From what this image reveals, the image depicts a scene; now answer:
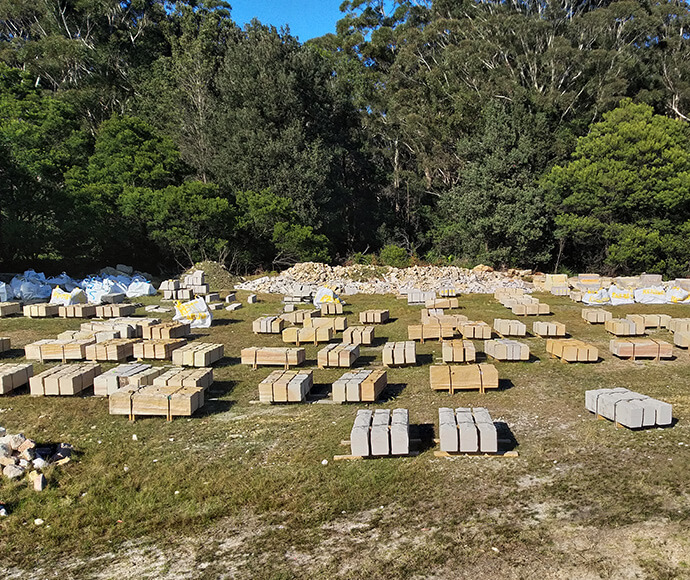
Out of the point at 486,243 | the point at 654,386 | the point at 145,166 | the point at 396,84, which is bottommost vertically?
the point at 654,386

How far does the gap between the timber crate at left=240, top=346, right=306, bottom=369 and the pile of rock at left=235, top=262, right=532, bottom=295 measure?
12098 mm

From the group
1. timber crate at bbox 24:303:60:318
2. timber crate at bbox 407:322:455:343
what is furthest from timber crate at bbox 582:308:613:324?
timber crate at bbox 24:303:60:318

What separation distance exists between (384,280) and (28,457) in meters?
23.4

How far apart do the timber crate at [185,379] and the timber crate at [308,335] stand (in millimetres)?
4834

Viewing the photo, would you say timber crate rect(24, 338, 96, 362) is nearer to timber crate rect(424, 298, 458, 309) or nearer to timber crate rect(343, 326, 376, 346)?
timber crate rect(343, 326, 376, 346)

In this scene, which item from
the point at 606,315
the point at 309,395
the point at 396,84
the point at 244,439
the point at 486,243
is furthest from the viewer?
the point at 396,84

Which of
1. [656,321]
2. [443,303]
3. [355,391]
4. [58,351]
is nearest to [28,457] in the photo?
[355,391]

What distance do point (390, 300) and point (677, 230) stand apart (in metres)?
19.1

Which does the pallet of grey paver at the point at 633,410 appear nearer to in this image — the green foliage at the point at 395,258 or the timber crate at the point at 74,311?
the timber crate at the point at 74,311

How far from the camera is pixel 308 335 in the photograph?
691 inches

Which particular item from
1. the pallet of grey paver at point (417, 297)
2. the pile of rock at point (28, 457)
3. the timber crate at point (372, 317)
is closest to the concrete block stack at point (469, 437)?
the pile of rock at point (28, 457)

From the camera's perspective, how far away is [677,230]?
32.9 meters

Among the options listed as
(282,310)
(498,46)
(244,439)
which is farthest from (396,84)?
(244,439)

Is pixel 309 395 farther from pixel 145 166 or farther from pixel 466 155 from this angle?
pixel 466 155
